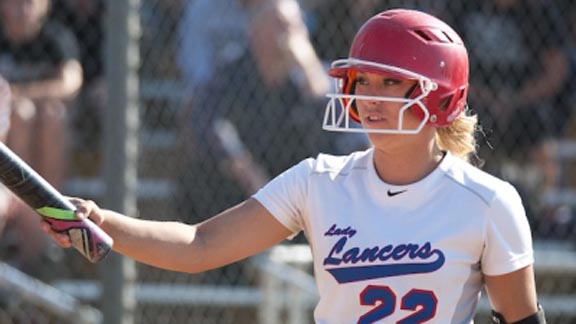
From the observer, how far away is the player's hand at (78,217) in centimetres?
260

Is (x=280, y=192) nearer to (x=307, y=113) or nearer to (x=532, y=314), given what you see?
(x=532, y=314)

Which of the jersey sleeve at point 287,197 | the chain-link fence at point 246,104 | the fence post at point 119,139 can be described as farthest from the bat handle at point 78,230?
the chain-link fence at point 246,104

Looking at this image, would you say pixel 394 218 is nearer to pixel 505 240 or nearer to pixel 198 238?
pixel 505 240

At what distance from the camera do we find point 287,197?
2998 mm

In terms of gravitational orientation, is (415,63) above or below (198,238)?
above

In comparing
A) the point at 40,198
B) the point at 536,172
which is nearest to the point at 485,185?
the point at 40,198

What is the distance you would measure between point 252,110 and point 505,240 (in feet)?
9.19

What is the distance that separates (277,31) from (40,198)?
313 cm

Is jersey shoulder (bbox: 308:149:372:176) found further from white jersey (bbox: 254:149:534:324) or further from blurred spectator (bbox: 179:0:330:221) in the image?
blurred spectator (bbox: 179:0:330:221)

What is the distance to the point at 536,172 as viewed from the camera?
635 centimetres

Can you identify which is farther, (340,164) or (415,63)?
(340,164)

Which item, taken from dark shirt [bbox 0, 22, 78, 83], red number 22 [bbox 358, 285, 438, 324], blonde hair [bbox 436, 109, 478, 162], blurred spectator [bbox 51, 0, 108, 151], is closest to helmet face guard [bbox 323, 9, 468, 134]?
blonde hair [bbox 436, 109, 478, 162]

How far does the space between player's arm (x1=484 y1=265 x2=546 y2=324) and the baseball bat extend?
3.35 feet

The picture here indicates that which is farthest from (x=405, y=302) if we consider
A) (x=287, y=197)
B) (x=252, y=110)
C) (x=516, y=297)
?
(x=252, y=110)
